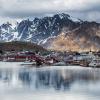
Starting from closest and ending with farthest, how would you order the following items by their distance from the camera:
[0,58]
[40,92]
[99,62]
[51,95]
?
[51,95] < [40,92] < [99,62] < [0,58]

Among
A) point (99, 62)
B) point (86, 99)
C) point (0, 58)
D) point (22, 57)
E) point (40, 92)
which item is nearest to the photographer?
point (86, 99)

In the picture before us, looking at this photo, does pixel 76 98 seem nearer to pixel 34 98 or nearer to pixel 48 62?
pixel 34 98

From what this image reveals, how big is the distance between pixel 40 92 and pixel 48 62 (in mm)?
95815

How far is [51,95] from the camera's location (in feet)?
140

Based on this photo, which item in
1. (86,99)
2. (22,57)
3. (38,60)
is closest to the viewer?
(86,99)

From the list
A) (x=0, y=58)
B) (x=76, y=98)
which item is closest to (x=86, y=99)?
(x=76, y=98)

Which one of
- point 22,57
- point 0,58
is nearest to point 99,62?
point 22,57

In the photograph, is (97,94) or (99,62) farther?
(99,62)

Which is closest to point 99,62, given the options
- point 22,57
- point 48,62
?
point 48,62

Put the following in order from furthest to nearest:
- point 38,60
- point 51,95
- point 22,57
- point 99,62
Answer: point 22,57 → point 38,60 → point 99,62 → point 51,95

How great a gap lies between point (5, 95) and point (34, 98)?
3424 millimetres

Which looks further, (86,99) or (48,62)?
(48,62)

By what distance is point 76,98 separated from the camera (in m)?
40.5

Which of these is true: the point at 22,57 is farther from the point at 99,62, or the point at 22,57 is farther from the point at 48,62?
the point at 99,62
